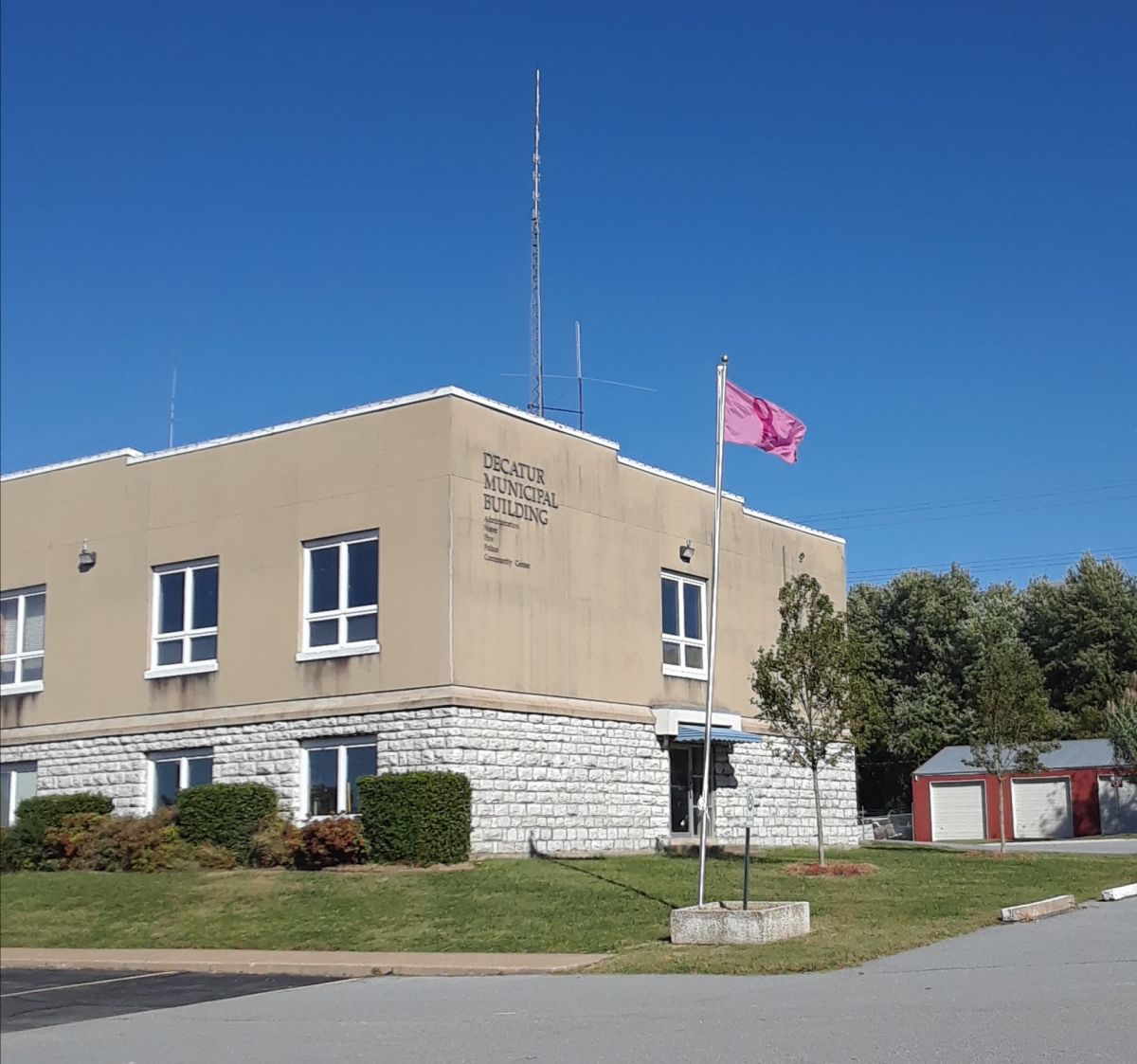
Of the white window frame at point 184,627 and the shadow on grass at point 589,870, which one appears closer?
the shadow on grass at point 589,870

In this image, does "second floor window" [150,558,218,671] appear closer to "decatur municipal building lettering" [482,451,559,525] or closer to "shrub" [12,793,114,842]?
"shrub" [12,793,114,842]

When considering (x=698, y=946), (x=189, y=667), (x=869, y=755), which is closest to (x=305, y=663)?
(x=189, y=667)

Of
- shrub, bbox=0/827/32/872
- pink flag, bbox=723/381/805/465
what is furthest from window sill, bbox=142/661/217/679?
pink flag, bbox=723/381/805/465

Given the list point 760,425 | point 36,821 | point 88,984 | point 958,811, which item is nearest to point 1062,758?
point 958,811

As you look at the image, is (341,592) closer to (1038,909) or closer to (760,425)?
(760,425)

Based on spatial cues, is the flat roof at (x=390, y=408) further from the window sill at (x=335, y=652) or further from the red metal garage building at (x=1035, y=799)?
the red metal garage building at (x=1035, y=799)

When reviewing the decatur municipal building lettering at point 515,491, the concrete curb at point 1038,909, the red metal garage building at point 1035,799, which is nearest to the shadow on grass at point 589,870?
the concrete curb at point 1038,909

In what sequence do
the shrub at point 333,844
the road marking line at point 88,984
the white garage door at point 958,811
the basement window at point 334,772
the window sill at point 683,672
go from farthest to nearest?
1. the white garage door at point 958,811
2. the window sill at point 683,672
3. the basement window at point 334,772
4. the shrub at point 333,844
5. the road marking line at point 88,984

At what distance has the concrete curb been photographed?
19.0 m

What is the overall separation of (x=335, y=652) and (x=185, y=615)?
425cm

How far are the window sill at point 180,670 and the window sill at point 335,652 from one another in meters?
2.40

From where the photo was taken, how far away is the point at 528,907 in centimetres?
2069

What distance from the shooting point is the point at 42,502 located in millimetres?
32906

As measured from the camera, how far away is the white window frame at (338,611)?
1079 inches
